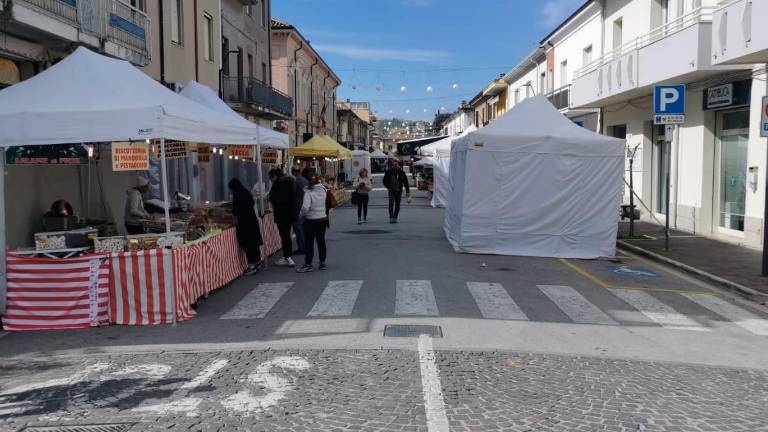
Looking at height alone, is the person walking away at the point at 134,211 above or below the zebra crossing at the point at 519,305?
above

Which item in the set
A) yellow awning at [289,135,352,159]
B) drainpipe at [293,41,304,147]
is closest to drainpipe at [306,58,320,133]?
drainpipe at [293,41,304,147]

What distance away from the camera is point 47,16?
999cm

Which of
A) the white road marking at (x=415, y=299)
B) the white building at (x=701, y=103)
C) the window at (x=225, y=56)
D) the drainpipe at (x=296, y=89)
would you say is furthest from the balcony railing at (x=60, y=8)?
the drainpipe at (x=296, y=89)

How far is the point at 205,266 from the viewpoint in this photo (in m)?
8.52

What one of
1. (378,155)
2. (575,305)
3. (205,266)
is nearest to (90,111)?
(205,266)

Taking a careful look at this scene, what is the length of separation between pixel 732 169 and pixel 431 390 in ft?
42.0

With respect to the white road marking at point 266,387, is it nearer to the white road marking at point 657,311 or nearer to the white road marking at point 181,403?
the white road marking at point 181,403

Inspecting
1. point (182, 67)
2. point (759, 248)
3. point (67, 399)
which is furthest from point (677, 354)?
point (182, 67)

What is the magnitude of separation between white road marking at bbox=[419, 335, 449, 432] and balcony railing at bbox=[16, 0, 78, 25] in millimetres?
8000

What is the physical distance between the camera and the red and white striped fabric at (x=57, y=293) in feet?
24.0

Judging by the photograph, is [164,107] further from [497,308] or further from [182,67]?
[182,67]

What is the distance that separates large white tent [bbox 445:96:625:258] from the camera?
491 inches

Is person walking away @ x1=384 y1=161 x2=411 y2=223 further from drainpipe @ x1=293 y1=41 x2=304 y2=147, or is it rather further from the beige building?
drainpipe @ x1=293 y1=41 x2=304 y2=147

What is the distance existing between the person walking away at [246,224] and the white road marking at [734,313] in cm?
654
